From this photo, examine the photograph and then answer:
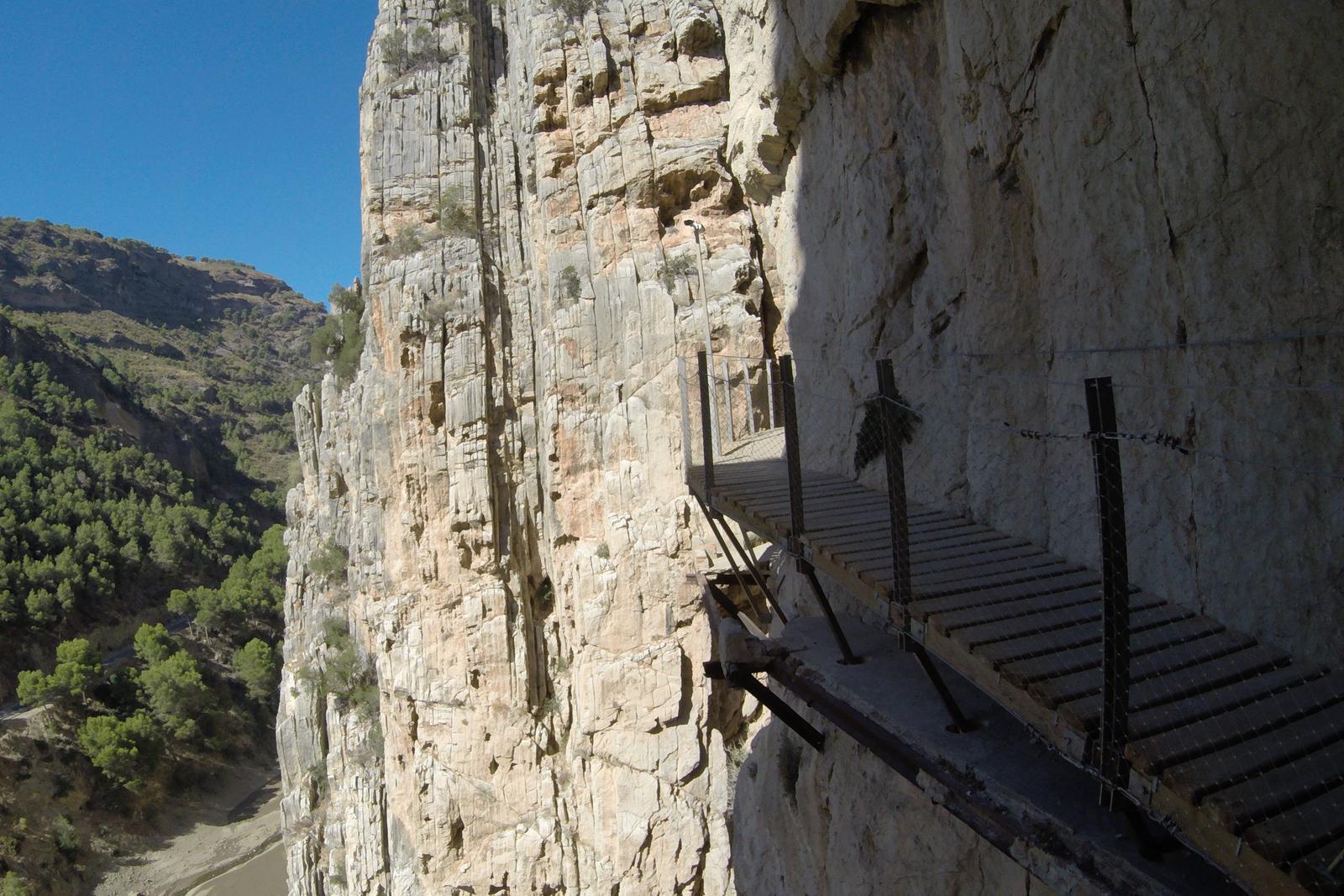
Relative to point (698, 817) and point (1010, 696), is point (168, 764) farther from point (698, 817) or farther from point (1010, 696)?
point (1010, 696)

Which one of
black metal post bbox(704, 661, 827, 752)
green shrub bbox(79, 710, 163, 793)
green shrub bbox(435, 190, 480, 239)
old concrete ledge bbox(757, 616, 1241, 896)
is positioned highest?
green shrub bbox(435, 190, 480, 239)

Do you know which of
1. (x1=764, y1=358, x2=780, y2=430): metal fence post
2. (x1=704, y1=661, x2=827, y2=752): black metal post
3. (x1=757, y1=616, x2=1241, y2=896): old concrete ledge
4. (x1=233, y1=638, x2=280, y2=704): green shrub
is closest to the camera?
(x1=757, y1=616, x2=1241, y2=896): old concrete ledge

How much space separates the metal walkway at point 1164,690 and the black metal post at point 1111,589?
57 millimetres

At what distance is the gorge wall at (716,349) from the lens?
3225 millimetres

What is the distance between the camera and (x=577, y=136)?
50.2ft

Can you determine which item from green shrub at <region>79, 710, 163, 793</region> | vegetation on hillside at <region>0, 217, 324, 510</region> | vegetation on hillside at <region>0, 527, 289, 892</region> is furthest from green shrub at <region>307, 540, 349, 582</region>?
vegetation on hillside at <region>0, 217, 324, 510</region>

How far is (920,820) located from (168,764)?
3303 cm

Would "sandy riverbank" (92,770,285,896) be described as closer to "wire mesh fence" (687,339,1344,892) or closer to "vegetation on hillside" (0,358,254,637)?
"vegetation on hillside" (0,358,254,637)

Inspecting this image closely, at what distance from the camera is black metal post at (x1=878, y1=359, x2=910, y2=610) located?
3.61 m

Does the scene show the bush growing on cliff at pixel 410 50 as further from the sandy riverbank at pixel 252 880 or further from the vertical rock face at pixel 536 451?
the sandy riverbank at pixel 252 880

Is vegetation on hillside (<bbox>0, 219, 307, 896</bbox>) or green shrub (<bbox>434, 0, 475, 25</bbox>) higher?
Result: green shrub (<bbox>434, 0, 475, 25</bbox>)

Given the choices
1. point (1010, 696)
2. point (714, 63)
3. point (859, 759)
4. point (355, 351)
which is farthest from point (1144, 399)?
point (355, 351)

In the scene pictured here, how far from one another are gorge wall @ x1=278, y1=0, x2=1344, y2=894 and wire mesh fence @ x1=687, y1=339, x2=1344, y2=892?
3cm

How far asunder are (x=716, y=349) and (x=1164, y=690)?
1050 centimetres
